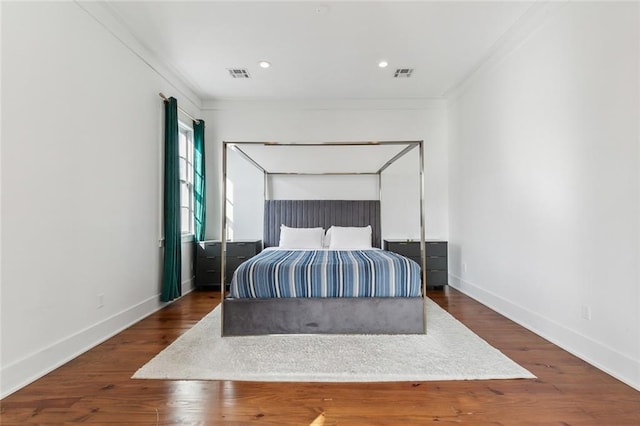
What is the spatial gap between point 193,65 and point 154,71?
0.45 meters

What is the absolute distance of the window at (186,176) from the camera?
4539 millimetres

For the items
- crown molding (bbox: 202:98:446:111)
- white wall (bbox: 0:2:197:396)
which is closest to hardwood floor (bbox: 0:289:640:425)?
white wall (bbox: 0:2:197:396)

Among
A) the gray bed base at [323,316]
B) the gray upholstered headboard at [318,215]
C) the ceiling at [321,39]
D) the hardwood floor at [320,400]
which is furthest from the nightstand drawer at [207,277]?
the ceiling at [321,39]

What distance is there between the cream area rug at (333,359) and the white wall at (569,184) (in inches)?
26.4

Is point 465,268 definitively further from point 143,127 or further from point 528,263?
point 143,127

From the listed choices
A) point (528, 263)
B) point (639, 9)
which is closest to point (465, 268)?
point (528, 263)

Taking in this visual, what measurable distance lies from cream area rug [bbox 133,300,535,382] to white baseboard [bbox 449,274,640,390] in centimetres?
55

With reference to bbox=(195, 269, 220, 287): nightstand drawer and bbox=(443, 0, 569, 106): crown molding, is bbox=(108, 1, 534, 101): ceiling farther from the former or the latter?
bbox=(195, 269, 220, 287): nightstand drawer

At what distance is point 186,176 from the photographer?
181 inches

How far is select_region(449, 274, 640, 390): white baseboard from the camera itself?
198 centimetres

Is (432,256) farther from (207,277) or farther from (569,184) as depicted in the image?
(207,277)

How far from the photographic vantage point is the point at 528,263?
2.98 metres

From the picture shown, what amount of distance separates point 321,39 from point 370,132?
6.43 ft

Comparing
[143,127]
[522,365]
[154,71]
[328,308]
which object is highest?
[154,71]
